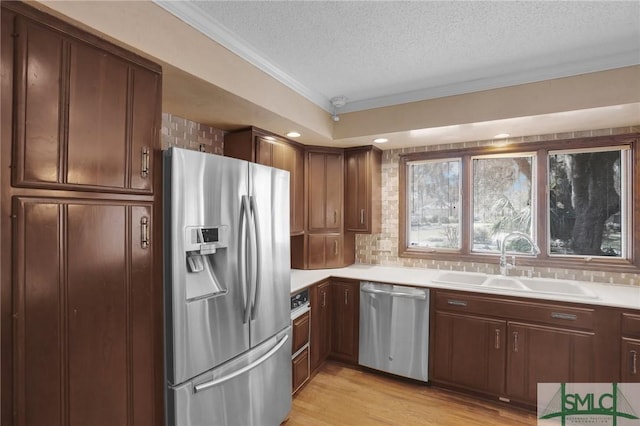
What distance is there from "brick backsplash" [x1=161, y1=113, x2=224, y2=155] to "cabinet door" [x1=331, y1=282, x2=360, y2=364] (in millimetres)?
1767

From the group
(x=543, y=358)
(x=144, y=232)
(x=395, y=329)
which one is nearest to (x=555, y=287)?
(x=543, y=358)

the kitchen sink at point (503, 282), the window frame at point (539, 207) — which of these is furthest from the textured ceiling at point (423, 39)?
the kitchen sink at point (503, 282)

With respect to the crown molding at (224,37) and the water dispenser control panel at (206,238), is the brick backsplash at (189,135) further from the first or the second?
the water dispenser control panel at (206,238)

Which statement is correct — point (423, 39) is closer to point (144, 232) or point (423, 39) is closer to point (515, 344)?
point (144, 232)

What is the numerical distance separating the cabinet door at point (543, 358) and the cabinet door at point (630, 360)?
16cm

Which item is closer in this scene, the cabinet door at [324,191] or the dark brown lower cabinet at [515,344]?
the dark brown lower cabinet at [515,344]

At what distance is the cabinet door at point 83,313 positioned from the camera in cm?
105

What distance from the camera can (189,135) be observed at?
A: 2.44 metres

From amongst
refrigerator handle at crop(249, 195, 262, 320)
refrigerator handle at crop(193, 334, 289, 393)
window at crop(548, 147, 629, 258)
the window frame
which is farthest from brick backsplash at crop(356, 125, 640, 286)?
refrigerator handle at crop(249, 195, 262, 320)

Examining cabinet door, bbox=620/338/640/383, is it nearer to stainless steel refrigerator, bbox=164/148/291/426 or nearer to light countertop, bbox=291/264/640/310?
light countertop, bbox=291/264/640/310

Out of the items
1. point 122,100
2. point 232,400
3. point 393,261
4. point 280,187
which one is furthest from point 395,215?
point 122,100

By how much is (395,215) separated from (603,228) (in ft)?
6.06

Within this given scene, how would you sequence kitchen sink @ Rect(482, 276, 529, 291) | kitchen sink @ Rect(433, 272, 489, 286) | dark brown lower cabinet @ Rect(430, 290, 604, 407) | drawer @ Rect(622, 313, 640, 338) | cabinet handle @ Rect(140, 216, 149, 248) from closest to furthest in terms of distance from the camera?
cabinet handle @ Rect(140, 216, 149, 248)
drawer @ Rect(622, 313, 640, 338)
dark brown lower cabinet @ Rect(430, 290, 604, 407)
kitchen sink @ Rect(482, 276, 529, 291)
kitchen sink @ Rect(433, 272, 489, 286)

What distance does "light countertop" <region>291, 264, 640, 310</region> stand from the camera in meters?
2.19
